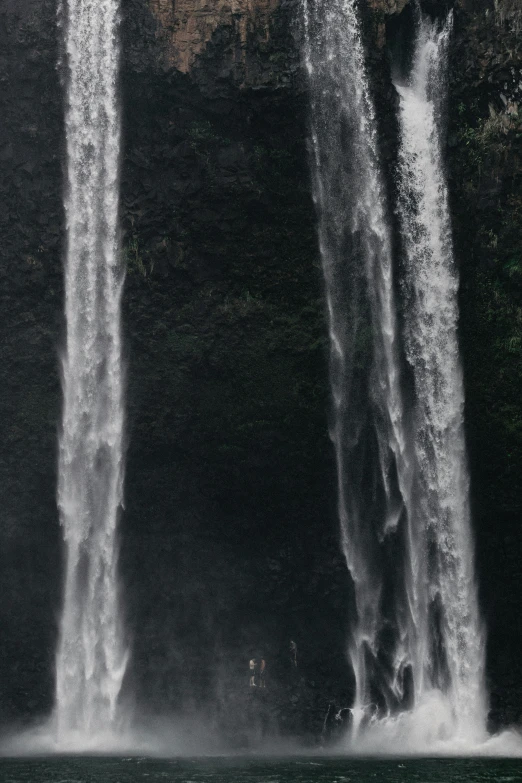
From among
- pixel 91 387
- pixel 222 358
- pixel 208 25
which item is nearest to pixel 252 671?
pixel 222 358

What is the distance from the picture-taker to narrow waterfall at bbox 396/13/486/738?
35062 millimetres

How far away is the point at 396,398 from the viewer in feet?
121

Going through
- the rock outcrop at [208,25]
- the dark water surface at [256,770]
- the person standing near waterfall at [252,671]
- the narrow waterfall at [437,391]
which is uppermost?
the rock outcrop at [208,25]

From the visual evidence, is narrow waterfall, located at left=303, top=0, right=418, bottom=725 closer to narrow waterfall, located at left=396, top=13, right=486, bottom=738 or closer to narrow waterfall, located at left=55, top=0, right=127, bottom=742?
narrow waterfall, located at left=396, top=13, right=486, bottom=738

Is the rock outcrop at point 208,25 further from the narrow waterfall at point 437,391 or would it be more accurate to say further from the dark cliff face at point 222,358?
the narrow waterfall at point 437,391

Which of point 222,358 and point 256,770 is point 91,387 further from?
point 256,770

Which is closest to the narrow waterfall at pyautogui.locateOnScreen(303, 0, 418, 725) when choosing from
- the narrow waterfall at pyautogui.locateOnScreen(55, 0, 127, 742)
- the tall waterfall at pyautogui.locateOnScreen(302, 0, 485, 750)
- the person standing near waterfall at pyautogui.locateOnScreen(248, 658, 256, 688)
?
the tall waterfall at pyautogui.locateOnScreen(302, 0, 485, 750)

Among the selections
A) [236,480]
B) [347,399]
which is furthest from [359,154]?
[236,480]

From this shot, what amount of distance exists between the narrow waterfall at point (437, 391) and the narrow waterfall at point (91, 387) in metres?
8.71

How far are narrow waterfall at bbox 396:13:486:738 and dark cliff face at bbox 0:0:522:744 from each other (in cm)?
50

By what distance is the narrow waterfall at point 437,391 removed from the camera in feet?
115

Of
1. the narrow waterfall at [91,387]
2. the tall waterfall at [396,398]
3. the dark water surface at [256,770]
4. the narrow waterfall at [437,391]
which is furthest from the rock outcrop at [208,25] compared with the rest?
the dark water surface at [256,770]

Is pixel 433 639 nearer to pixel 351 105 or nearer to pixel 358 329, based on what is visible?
pixel 358 329

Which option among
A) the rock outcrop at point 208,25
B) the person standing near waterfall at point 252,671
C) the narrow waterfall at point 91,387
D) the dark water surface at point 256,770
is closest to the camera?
the dark water surface at point 256,770
